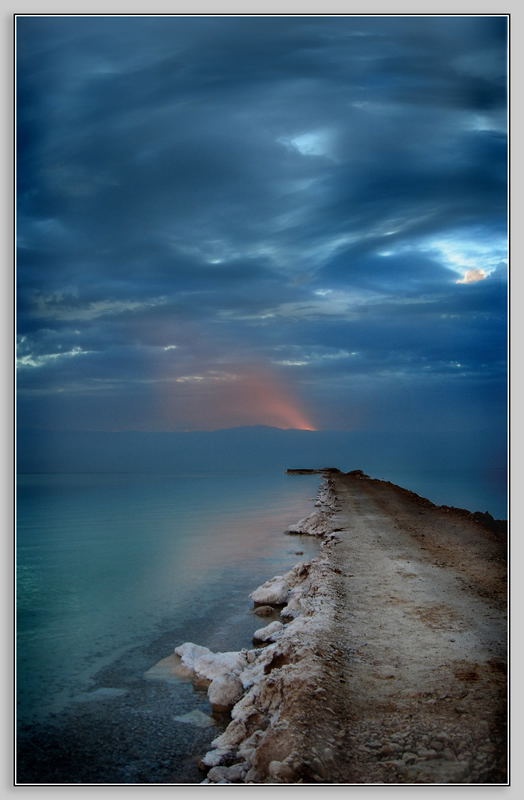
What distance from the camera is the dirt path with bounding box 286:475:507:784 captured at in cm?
292

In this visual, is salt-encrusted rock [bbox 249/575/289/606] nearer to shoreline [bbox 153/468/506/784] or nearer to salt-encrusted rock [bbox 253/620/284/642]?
shoreline [bbox 153/468/506/784]

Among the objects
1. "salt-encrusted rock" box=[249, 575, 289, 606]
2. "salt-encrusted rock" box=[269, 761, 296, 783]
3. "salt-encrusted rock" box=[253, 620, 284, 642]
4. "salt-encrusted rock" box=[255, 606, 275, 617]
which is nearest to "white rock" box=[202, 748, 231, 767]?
"salt-encrusted rock" box=[269, 761, 296, 783]

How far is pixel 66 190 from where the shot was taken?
4500 mm

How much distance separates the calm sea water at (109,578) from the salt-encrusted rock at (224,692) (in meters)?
1.06

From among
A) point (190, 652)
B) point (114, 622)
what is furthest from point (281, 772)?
point (114, 622)

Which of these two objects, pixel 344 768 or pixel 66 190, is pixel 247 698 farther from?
pixel 66 190

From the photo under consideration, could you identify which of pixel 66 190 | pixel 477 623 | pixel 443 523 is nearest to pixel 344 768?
pixel 477 623

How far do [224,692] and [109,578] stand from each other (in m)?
2.79

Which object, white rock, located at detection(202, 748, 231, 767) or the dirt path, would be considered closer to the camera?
the dirt path

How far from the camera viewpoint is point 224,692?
14.4ft

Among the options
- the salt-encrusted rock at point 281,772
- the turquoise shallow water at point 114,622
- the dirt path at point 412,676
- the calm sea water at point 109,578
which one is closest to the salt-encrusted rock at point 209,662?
the turquoise shallow water at point 114,622

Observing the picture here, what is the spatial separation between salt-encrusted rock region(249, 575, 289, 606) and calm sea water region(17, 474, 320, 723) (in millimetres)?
156

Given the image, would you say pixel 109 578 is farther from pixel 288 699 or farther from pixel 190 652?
pixel 288 699

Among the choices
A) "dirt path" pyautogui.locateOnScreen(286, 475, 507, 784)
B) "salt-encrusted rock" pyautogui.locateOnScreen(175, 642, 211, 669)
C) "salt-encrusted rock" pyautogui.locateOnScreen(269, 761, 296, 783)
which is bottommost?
"salt-encrusted rock" pyautogui.locateOnScreen(175, 642, 211, 669)
